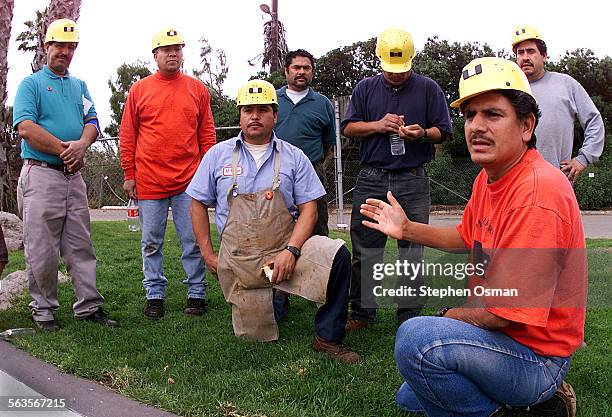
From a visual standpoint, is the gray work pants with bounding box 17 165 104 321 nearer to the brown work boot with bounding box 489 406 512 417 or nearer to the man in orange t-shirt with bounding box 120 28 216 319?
the man in orange t-shirt with bounding box 120 28 216 319

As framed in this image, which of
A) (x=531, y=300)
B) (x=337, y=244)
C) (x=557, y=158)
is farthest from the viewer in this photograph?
(x=557, y=158)

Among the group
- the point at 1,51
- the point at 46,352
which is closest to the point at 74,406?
the point at 46,352

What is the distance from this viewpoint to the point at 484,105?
2.80 metres

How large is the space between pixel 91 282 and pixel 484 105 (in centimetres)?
361

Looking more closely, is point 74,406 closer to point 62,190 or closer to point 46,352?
point 46,352

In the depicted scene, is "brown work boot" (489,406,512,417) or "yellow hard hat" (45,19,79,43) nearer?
"brown work boot" (489,406,512,417)

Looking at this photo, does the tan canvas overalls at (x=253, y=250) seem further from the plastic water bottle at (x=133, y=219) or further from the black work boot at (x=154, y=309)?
the plastic water bottle at (x=133, y=219)

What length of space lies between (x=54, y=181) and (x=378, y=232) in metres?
2.53

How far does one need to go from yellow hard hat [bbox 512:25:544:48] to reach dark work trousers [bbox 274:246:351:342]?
201 cm

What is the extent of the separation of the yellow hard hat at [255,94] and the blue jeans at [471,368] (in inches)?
90.8

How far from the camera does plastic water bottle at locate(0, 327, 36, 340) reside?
185 inches

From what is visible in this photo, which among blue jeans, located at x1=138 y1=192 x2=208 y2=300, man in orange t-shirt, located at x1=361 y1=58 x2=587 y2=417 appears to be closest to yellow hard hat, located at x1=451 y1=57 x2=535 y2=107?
man in orange t-shirt, located at x1=361 y1=58 x2=587 y2=417

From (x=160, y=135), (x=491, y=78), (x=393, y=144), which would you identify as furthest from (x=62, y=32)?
(x=491, y=78)

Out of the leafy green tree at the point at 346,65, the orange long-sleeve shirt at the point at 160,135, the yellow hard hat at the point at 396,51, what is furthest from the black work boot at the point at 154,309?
the leafy green tree at the point at 346,65
